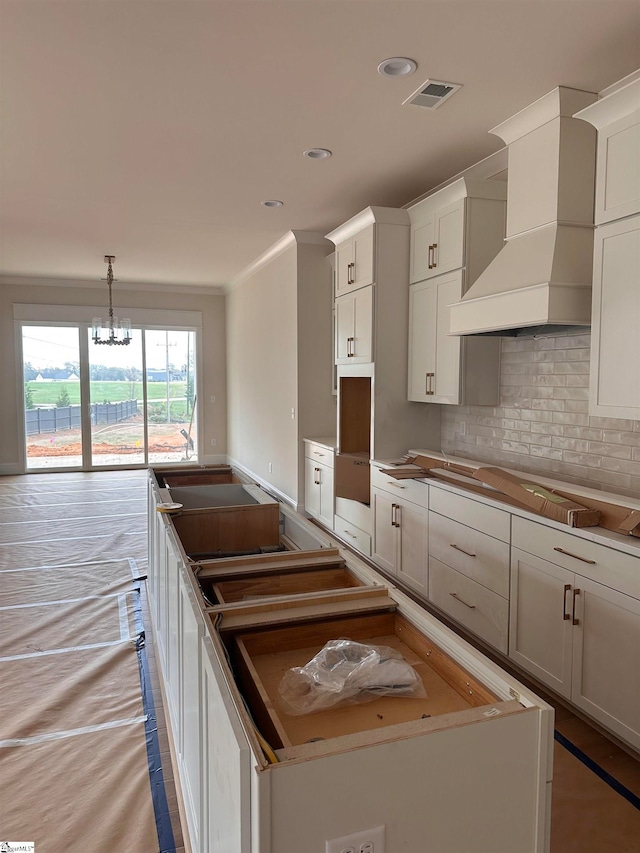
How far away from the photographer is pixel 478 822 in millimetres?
1227

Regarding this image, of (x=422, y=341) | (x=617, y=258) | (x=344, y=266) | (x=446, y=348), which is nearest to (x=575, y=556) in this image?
(x=617, y=258)

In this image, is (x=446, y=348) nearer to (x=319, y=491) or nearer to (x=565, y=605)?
(x=565, y=605)

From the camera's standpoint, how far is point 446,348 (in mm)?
3932

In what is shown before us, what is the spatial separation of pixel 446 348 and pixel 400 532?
4.18 feet

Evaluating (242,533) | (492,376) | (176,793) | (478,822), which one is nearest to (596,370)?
(492,376)

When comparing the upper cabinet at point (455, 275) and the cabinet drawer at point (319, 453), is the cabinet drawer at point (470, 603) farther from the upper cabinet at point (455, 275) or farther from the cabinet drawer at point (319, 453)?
the cabinet drawer at point (319, 453)

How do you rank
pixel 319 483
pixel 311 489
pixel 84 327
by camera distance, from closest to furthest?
pixel 319 483
pixel 311 489
pixel 84 327

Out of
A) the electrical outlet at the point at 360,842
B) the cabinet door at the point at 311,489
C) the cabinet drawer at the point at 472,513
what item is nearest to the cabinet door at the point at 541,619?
the cabinet drawer at the point at 472,513

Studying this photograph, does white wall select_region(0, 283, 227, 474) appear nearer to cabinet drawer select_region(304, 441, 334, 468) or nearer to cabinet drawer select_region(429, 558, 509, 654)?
cabinet drawer select_region(304, 441, 334, 468)

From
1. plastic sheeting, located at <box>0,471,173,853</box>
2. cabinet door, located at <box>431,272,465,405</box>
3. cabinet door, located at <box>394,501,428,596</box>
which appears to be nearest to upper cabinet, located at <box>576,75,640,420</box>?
cabinet door, located at <box>431,272,465,405</box>

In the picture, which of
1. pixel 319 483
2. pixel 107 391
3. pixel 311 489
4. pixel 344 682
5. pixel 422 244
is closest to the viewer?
pixel 344 682

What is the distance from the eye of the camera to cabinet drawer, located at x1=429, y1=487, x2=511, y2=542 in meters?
3.01

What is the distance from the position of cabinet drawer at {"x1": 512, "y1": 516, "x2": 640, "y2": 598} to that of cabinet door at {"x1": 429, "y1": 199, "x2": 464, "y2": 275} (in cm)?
176

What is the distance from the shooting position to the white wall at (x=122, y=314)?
855 cm
